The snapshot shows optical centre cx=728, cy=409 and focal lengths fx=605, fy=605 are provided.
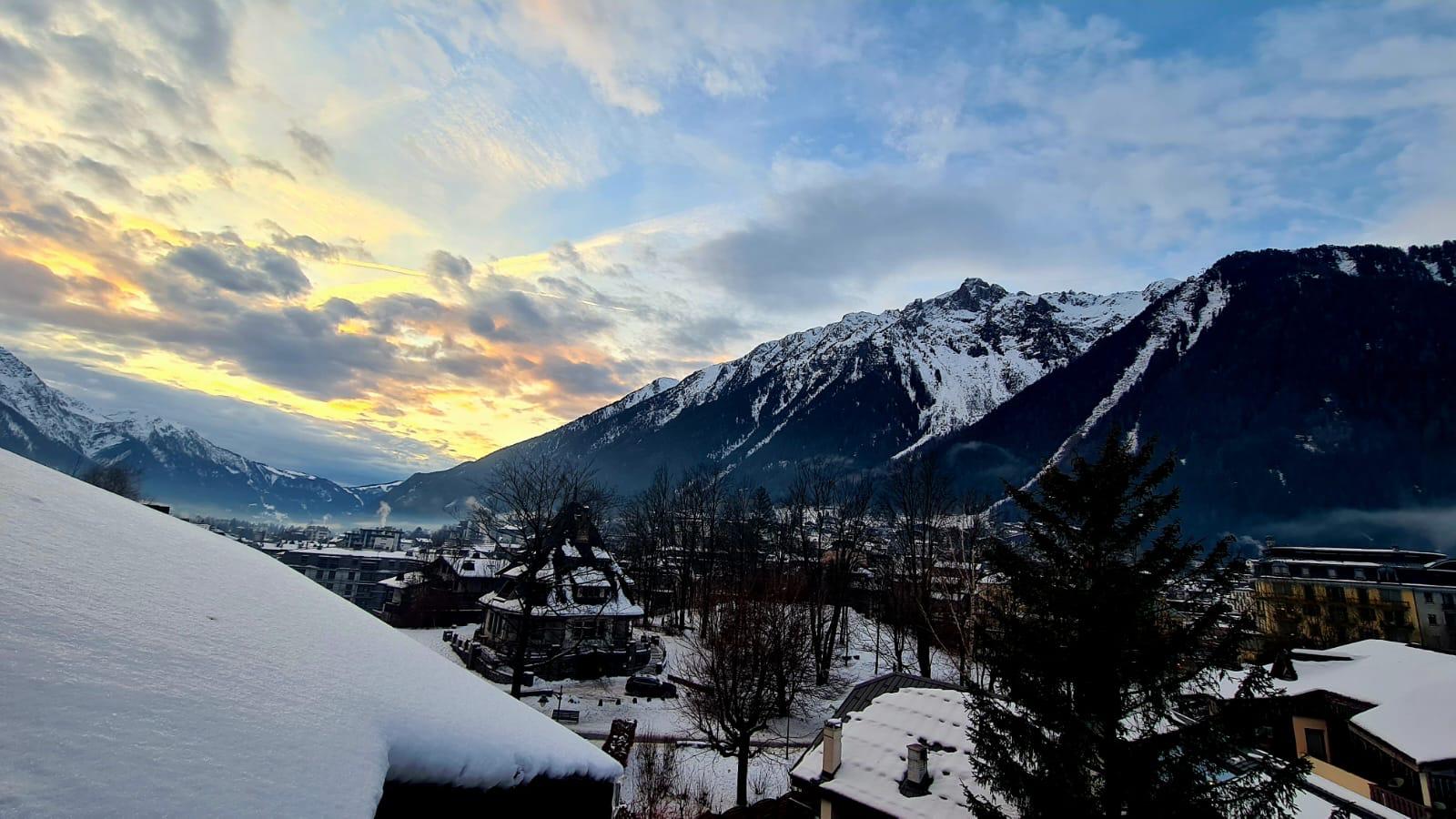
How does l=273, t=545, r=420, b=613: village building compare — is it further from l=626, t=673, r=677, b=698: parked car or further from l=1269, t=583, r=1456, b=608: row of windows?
l=1269, t=583, r=1456, b=608: row of windows

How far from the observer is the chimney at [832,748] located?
13359 millimetres

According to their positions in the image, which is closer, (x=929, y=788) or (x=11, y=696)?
(x=11, y=696)

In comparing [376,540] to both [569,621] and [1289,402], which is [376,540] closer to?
[569,621]

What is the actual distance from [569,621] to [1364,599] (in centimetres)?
7240

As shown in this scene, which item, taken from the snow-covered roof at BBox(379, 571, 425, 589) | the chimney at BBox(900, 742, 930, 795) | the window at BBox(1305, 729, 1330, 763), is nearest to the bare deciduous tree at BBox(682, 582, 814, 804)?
the chimney at BBox(900, 742, 930, 795)

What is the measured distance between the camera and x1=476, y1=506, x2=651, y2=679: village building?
34.1m

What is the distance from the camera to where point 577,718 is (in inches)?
1021

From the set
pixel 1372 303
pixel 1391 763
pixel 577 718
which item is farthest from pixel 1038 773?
pixel 1372 303

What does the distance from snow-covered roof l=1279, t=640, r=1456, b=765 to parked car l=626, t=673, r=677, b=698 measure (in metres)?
24.4

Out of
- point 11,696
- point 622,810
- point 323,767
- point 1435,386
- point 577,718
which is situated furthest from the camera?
point 1435,386

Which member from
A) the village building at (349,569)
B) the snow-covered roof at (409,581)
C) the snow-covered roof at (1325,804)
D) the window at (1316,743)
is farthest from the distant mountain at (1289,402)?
the snow-covered roof at (1325,804)

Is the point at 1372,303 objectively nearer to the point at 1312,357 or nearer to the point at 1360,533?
the point at 1312,357

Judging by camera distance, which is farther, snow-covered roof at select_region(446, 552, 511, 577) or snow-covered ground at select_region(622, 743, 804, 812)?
snow-covered roof at select_region(446, 552, 511, 577)

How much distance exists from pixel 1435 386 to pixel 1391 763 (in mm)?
150640
